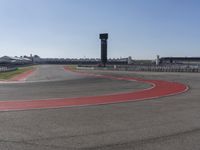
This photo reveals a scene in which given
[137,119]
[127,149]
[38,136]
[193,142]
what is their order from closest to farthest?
[127,149] → [193,142] → [38,136] → [137,119]

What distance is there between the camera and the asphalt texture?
784 cm

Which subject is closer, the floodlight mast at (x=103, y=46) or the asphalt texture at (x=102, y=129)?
the asphalt texture at (x=102, y=129)

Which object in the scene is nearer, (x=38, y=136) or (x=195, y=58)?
(x=38, y=136)

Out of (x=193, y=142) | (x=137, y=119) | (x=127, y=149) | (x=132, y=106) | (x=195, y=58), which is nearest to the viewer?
(x=127, y=149)

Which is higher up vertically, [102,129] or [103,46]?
[103,46]

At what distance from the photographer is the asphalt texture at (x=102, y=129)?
7.84m

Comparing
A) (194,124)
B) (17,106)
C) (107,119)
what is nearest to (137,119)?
(107,119)

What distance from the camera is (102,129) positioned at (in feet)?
31.3

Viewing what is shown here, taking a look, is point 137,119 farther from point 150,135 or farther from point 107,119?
point 150,135

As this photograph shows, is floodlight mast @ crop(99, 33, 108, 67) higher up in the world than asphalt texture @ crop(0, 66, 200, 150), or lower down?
higher up

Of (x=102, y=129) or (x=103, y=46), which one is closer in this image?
(x=102, y=129)

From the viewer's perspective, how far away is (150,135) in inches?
346

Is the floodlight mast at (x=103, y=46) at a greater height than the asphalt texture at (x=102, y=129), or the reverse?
the floodlight mast at (x=103, y=46)

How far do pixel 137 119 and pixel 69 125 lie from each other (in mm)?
2216
